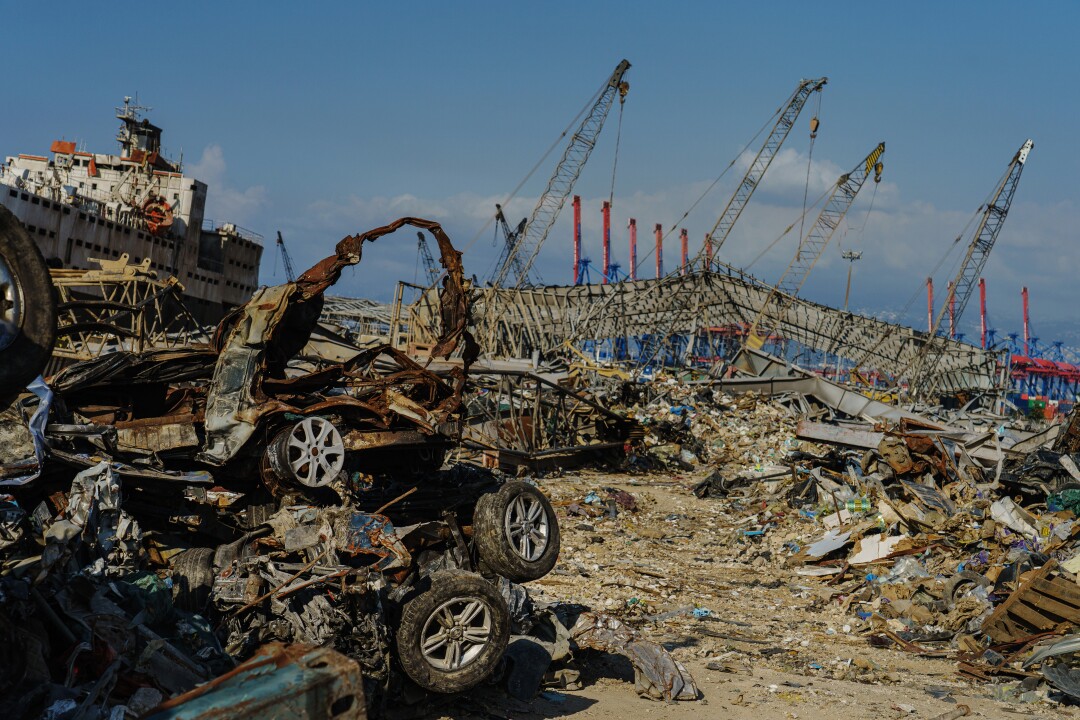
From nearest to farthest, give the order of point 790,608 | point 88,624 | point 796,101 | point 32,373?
point 32,373 → point 88,624 → point 790,608 → point 796,101

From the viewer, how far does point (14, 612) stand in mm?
4957

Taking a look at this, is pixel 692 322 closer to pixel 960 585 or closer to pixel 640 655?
pixel 960 585

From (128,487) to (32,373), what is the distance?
266cm

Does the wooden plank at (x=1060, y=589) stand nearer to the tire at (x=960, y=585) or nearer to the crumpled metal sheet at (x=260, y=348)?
the tire at (x=960, y=585)

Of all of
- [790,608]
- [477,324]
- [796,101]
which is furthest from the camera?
[796,101]

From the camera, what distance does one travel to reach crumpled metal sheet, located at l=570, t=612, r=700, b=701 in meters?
7.59

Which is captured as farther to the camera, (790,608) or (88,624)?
(790,608)

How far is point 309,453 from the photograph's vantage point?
7023mm

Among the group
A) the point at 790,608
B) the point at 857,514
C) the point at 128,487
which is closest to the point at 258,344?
the point at 128,487

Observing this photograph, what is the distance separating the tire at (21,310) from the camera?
4277 mm

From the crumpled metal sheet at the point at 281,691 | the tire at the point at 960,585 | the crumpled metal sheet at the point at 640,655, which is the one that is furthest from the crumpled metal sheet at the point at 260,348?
the tire at the point at 960,585

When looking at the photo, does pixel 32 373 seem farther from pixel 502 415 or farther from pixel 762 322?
pixel 762 322

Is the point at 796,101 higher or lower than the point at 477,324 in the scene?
higher

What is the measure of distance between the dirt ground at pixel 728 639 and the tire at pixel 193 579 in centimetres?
177
